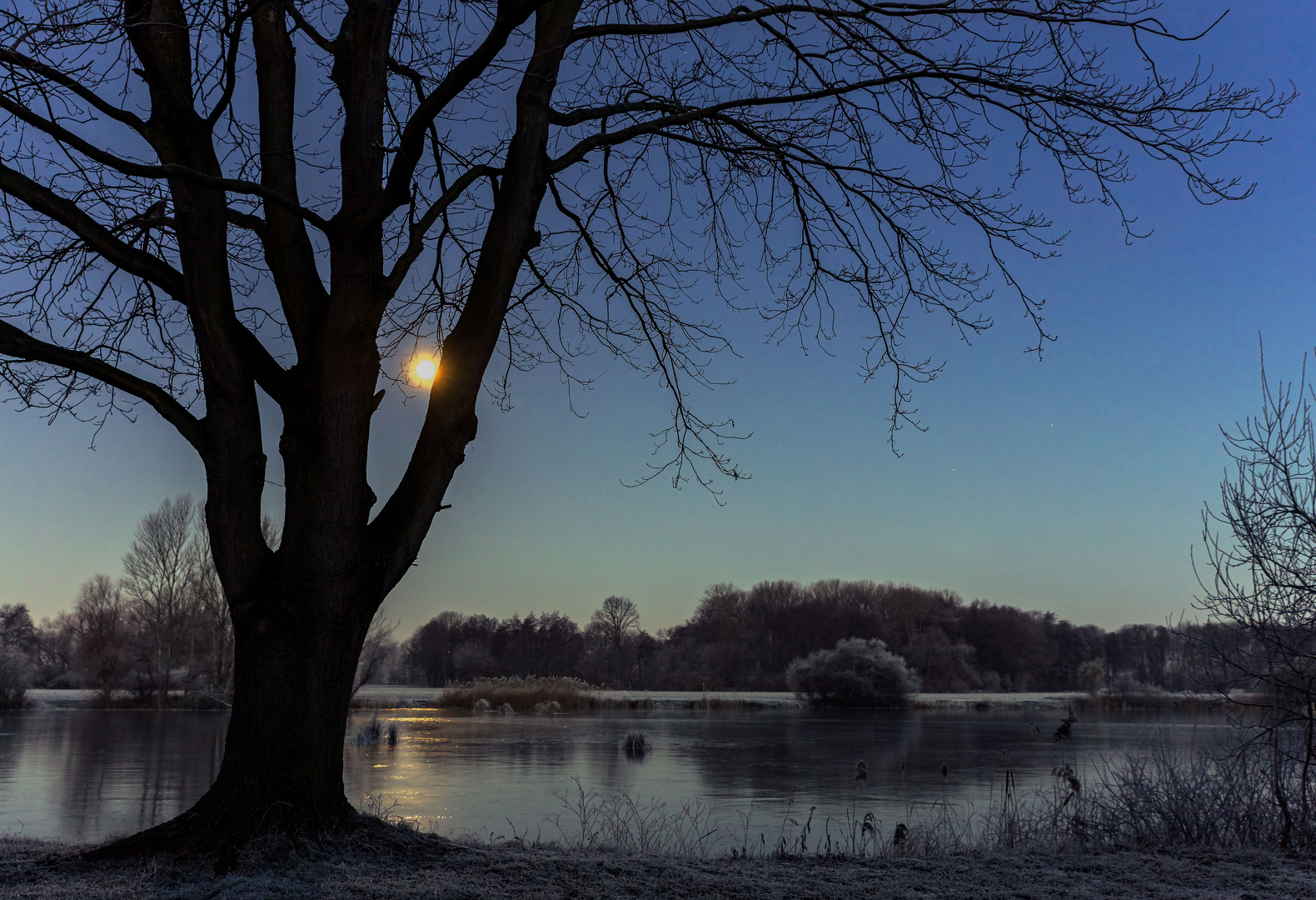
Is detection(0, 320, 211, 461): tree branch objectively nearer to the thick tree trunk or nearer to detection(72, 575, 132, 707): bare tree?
the thick tree trunk

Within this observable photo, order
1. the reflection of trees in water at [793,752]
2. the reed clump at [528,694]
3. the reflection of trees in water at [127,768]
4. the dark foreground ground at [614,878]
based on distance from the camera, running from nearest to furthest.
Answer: the dark foreground ground at [614,878] < the reflection of trees in water at [127,768] < the reflection of trees in water at [793,752] < the reed clump at [528,694]

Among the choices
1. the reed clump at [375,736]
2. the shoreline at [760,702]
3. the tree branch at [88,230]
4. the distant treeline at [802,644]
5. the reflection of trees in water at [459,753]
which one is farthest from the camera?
the distant treeline at [802,644]

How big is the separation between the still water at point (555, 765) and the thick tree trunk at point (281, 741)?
136 mm

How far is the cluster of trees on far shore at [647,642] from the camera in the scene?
35125 mm

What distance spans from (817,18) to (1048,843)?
5.16 metres

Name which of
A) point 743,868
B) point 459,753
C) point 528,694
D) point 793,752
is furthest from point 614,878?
point 528,694

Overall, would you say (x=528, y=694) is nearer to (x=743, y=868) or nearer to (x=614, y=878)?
(x=743, y=868)

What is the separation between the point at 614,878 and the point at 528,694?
2998 centimetres

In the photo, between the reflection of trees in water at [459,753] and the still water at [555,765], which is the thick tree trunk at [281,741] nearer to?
the still water at [555,765]

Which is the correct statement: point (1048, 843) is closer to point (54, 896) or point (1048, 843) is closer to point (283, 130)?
point (54, 896)

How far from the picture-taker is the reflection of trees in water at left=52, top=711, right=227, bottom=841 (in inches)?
360

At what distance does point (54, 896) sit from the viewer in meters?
2.91

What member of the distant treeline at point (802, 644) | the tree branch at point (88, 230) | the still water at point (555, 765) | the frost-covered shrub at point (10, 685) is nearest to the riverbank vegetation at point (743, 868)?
the still water at point (555, 765)

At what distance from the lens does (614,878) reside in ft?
11.3
